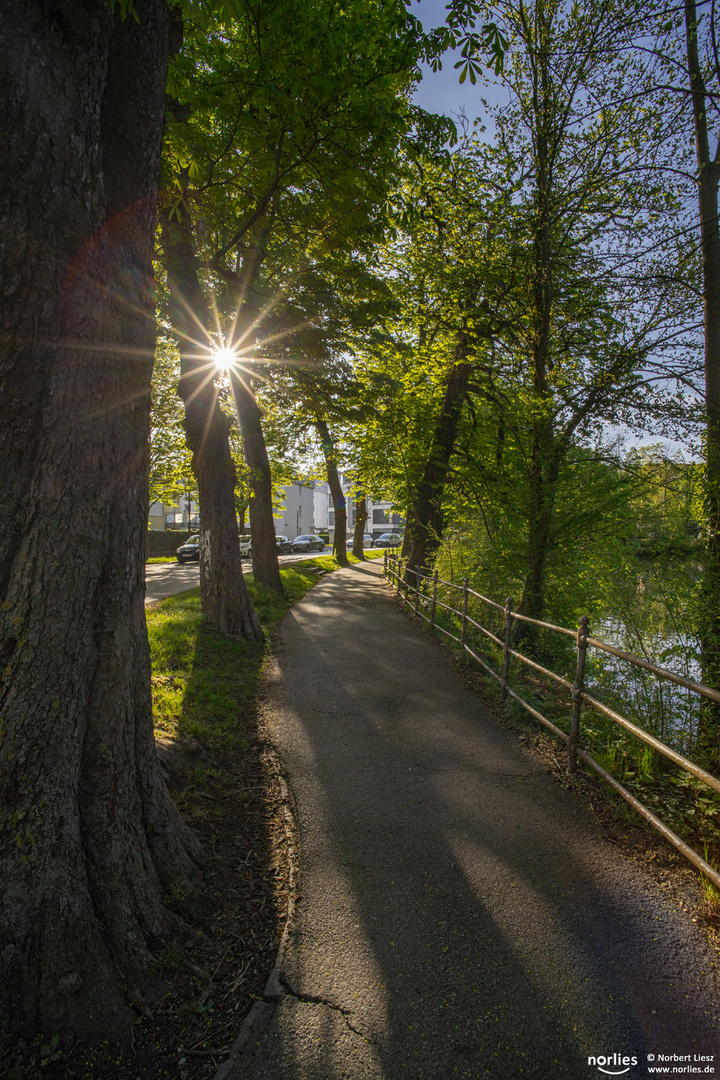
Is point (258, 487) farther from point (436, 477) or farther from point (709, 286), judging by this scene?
point (709, 286)

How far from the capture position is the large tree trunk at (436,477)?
13516 millimetres

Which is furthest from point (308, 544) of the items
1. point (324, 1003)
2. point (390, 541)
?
point (324, 1003)

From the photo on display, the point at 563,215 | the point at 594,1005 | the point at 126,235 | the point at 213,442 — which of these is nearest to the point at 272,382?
the point at 213,442

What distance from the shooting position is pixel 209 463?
8547 millimetres

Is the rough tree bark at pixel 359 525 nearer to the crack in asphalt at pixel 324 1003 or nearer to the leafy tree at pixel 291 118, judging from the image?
the leafy tree at pixel 291 118

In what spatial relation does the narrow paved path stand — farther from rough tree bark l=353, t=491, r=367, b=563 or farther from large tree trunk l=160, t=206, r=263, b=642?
rough tree bark l=353, t=491, r=367, b=563

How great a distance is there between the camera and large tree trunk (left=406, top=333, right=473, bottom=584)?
532 inches

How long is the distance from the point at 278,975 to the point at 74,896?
3.46 feet

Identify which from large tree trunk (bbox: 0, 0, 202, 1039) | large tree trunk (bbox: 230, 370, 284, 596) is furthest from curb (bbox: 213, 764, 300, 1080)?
large tree trunk (bbox: 230, 370, 284, 596)

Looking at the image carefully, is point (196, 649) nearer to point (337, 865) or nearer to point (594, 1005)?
point (337, 865)

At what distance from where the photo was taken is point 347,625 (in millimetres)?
11438

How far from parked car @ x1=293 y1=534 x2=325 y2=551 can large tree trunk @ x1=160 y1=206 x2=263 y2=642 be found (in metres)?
37.9

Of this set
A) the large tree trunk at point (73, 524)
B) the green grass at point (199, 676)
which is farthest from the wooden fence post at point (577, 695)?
the large tree trunk at point (73, 524)

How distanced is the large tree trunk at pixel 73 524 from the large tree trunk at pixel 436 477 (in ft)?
35.0
